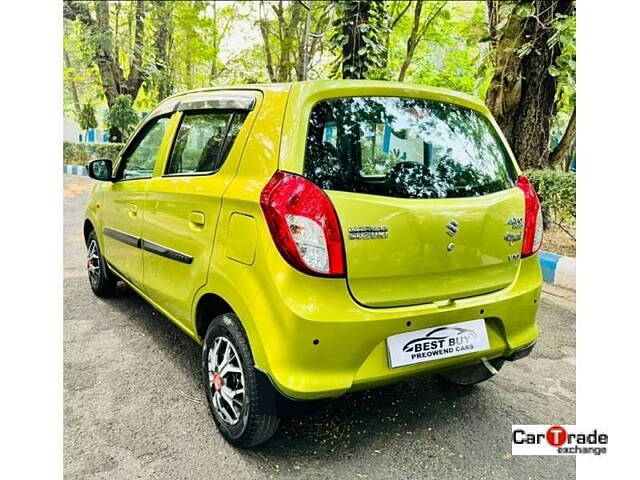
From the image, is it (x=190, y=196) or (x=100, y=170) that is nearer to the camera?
(x=190, y=196)

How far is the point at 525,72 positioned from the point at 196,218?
5.27m

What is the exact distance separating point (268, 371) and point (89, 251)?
2933 millimetres

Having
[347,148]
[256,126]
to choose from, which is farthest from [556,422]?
[256,126]

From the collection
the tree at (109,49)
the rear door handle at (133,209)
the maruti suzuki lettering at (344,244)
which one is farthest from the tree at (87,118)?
the maruti suzuki lettering at (344,244)

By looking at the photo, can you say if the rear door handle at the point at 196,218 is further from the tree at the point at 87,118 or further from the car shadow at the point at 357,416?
the tree at the point at 87,118

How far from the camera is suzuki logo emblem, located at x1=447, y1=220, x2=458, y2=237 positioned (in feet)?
6.61

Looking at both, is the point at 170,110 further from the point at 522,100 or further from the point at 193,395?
the point at 522,100

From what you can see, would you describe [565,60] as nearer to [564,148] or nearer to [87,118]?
[564,148]

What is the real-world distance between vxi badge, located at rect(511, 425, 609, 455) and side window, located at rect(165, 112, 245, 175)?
6.16 feet

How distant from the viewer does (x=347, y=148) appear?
6.55ft

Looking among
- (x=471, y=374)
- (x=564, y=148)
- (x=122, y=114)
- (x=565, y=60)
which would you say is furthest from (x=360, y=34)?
(x=122, y=114)

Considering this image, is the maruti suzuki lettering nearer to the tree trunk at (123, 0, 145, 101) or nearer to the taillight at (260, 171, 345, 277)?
the taillight at (260, 171, 345, 277)

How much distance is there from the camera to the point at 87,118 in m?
19.5

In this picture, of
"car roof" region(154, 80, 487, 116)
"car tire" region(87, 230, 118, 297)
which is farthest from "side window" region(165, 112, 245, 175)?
"car tire" region(87, 230, 118, 297)
